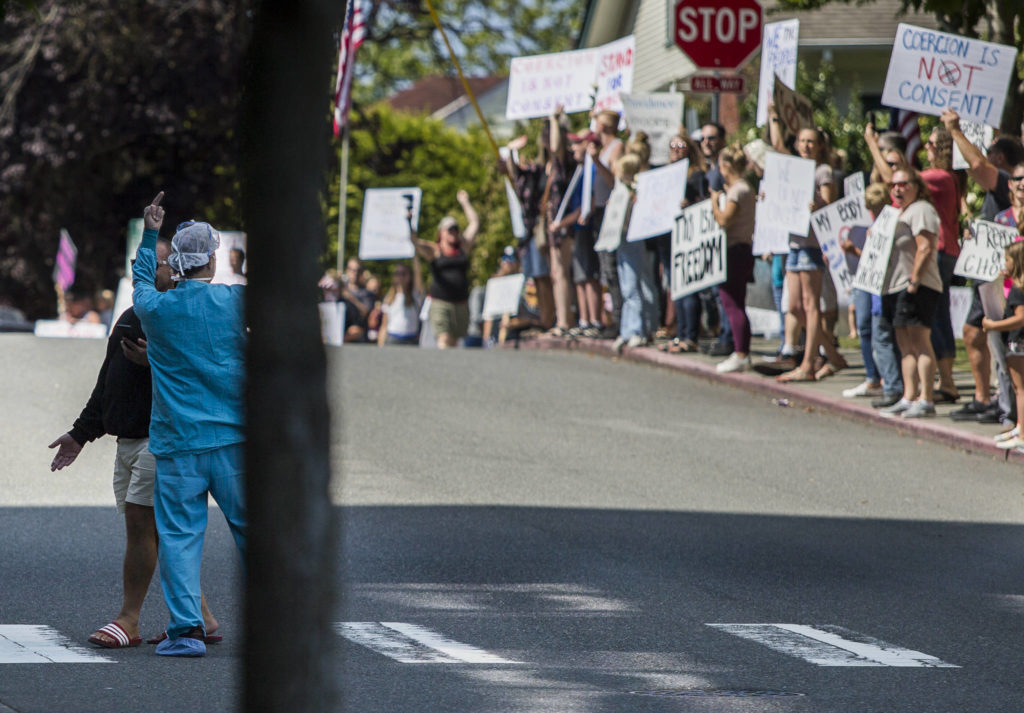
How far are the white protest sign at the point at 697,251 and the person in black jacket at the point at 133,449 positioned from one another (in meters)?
9.69

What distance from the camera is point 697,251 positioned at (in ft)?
56.3

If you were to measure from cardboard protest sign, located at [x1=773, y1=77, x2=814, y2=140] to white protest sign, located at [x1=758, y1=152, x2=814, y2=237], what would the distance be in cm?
80

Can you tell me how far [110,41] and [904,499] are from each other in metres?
26.7

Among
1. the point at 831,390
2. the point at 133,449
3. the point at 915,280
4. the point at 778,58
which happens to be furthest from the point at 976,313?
the point at 133,449

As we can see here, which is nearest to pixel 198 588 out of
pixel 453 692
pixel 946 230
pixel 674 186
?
pixel 453 692

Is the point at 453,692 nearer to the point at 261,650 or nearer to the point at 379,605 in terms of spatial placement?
the point at 379,605

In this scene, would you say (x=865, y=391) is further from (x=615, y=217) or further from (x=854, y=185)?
(x=615, y=217)

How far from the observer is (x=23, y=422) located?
14.1 meters

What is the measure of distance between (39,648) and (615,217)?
12135 mm

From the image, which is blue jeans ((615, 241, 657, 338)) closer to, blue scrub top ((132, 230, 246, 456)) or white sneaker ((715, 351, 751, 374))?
white sneaker ((715, 351, 751, 374))

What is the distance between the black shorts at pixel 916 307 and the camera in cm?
1377

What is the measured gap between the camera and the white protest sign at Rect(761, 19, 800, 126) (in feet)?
56.7

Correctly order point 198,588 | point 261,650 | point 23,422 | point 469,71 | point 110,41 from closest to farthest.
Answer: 1. point 261,650
2. point 198,588
3. point 23,422
4. point 110,41
5. point 469,71

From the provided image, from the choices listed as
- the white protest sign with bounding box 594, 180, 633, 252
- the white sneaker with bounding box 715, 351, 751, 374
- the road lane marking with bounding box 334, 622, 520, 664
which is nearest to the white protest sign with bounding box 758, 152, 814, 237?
the white sneaker with bounding box 715, 351, 751, 374
